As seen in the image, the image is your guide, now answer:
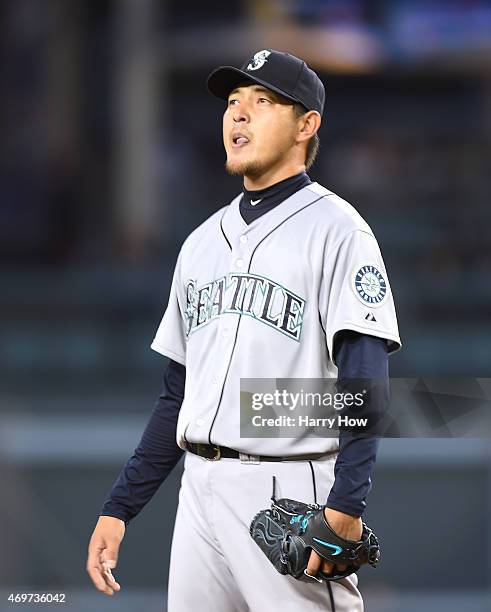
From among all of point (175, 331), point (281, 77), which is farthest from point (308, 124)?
point (175, 331)

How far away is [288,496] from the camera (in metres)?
1.86

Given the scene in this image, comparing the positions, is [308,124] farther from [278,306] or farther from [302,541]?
[302,541]

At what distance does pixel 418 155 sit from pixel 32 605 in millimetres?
8075

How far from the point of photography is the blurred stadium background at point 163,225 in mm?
4391

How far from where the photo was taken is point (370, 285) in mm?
1790

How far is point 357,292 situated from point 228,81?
439 mm

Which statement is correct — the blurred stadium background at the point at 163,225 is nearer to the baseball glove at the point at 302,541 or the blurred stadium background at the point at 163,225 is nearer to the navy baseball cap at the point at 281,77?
the baseball glove at the point at 302,541

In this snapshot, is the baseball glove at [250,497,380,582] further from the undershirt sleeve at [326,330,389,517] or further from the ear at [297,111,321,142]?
the ear at [297,111,321,142]

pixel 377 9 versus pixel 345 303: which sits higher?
pixel 377 9

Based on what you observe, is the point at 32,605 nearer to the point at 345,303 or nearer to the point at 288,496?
the point at 288,496

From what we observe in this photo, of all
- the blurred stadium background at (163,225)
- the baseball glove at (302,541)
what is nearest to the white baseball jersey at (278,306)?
the baseball glove at (302,541)

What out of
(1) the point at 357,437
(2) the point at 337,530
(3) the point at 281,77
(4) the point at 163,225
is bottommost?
(2) the point at 337,530

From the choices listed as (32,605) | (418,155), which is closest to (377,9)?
(418,155)

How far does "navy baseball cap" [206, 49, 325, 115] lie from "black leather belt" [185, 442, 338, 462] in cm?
56
